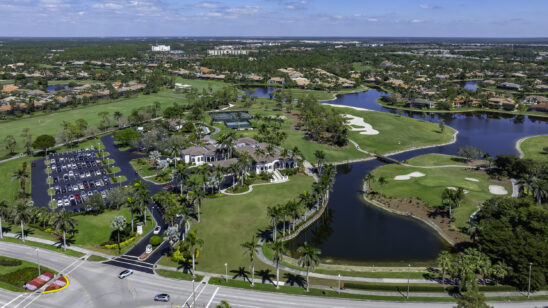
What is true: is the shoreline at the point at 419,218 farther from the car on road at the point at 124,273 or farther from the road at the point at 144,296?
the car on road at the point at 124,273

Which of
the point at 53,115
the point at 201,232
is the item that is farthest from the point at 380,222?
the point at 53,115

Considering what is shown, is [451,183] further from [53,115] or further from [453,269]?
[53,115]

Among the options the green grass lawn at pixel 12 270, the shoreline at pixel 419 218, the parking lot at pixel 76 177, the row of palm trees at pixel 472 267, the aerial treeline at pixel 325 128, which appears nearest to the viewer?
the green grass lawn at pixel 12 270

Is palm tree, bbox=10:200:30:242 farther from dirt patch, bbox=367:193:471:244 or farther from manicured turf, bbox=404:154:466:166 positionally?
manicured turf, bbox=404:154:466:166

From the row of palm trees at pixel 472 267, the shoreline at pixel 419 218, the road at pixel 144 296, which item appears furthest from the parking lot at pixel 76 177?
the row of palm trees at pixel 472 267

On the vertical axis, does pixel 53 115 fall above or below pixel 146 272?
above

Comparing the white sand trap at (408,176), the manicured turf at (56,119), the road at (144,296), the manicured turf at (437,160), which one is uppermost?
the manicured turf at (56,119)
